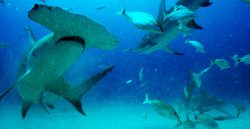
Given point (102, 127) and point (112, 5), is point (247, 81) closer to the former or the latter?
point (112, 5)

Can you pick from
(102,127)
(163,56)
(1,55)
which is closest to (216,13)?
(163,56)

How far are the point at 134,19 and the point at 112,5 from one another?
4016 centimetres

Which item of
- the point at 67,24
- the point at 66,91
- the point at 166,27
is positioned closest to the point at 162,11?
the point at 166,27

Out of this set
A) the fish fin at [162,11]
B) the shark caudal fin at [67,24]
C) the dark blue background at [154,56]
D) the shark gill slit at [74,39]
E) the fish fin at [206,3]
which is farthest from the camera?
the dark blue background at [154,56]

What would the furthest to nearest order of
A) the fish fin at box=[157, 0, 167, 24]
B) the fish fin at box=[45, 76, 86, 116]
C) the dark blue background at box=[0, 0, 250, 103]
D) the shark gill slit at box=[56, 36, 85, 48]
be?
the dark blue background at box=[0, 0, 250, 103] < the fish fin at box=[157, 0, 167, 24] < the fish fin at box=[45, 76, 86, 116] < the shark gill slit at box=[56, 36, 85, 48]

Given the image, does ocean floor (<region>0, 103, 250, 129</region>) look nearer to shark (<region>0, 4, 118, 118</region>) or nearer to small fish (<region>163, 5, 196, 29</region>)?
small fish (<region>163, 5, 196, 29</region>)

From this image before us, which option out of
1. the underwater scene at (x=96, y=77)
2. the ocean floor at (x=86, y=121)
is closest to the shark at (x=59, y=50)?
the underwater scene at (x=96, y=77)

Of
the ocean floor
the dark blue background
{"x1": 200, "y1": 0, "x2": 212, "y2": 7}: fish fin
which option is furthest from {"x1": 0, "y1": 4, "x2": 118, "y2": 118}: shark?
the dark blue background

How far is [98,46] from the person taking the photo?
3135 mm

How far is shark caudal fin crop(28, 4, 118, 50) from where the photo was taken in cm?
250

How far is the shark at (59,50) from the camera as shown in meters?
2.61

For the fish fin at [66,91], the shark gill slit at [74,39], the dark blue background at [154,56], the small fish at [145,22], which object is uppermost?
the shark gill slit at [74,39]

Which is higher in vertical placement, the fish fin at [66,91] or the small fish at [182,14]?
the small fish at [182,14]

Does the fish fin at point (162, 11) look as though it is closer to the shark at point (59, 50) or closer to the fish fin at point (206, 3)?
the fish fin at point (206, 3)
